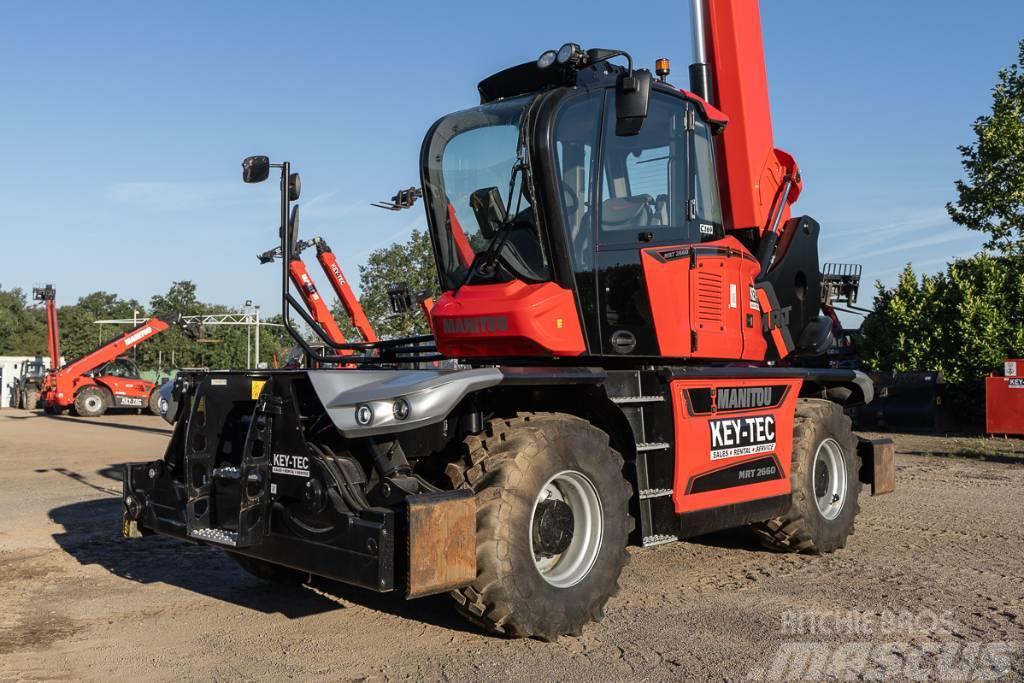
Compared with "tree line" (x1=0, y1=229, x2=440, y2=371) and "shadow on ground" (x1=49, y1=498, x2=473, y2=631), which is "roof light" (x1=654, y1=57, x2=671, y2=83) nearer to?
"shadow on ground" (x1=49, y1=498, x2=473, y2=631)

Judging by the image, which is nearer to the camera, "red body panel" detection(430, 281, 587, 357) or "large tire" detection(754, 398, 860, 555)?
"red body panel" detection(430, 281, 587, 357)

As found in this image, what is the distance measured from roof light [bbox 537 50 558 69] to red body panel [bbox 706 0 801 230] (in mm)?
2014

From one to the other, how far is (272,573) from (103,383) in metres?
26.3

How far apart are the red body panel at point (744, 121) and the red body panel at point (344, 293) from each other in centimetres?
1330

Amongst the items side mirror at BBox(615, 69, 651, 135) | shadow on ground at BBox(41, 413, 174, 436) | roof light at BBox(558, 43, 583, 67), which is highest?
roof light at BBox(558, 43, 583, 67)

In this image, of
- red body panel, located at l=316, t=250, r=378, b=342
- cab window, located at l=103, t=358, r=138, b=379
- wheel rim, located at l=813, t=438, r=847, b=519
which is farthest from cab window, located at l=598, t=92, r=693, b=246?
cab window, located at l=103, t=358, r=138, b=379

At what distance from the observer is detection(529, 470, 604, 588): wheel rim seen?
512 cm

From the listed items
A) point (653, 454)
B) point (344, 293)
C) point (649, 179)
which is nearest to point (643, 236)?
point (649, 179)

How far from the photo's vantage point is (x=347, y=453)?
5113mm

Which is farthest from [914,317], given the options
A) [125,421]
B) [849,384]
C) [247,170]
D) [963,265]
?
[125,421]

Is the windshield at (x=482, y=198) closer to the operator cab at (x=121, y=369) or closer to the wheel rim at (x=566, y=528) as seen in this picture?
the wheel rim at (x=566, y=528)

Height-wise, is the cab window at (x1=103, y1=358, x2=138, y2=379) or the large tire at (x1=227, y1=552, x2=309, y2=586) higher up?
the cab window at (x1=103, y1=358, x2=138, y2=379)

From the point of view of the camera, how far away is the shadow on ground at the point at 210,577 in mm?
5738

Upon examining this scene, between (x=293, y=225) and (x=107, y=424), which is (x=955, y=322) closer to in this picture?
(x=293, y=225)
